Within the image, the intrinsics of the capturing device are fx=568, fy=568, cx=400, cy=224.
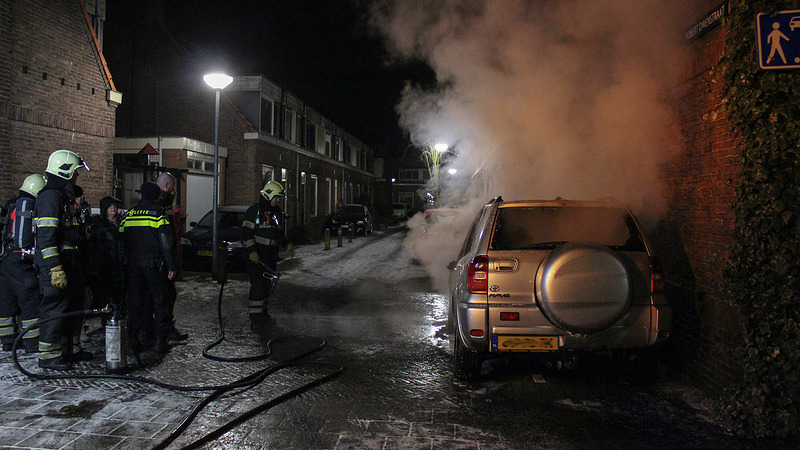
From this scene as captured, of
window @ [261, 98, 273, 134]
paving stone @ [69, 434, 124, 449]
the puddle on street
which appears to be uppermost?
window @ [261, 98, 273, 134]

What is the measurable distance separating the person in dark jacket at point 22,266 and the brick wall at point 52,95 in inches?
181

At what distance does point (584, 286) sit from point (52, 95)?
34.5 ft

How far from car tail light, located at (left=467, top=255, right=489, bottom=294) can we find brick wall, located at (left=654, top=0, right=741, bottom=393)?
181 centimetres

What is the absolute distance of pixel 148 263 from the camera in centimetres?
604

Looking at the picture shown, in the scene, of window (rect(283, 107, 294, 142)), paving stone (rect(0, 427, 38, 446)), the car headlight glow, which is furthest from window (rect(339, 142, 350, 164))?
paving stone (rect(0, 427, 38, 446))

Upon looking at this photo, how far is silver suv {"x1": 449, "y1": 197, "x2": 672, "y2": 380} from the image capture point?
14.5ft

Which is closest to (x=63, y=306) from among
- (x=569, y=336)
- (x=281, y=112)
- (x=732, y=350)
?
(x=569, y=336)

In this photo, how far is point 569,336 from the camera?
4.60 m

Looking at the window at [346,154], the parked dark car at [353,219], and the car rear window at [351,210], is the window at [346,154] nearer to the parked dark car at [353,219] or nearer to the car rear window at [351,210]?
the car rear window at [351,210]

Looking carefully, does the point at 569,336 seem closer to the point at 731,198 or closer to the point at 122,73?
the point at 731,198

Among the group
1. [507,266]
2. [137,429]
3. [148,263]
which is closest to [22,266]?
[148,263]

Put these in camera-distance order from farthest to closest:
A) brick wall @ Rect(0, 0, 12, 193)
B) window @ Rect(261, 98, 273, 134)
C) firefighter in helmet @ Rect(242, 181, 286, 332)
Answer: window @ Rect(261, 98, 273, 134) → brick wall @ Rect(0, 0, 12, 193) → firefighter in helmet @ Rect(242, 181, 286, 332)

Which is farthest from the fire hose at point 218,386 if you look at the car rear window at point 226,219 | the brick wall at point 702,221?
the car rear window at point 226,219

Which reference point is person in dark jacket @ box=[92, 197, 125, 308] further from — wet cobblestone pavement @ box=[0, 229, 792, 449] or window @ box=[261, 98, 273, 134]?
window @ box=[261, 98, 273, 134]
